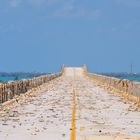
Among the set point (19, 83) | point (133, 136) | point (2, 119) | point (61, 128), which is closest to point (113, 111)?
point (2, 119)

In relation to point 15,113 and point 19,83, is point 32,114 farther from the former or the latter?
point 19,83

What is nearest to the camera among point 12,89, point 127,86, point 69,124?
point 69,124

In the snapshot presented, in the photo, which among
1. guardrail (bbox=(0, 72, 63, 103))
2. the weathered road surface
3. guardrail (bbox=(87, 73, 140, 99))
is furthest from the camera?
guardrail (bbox=(87, 73, 140, 99))

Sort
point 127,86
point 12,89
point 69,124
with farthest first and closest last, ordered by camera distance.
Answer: point 127,86 < point 12,89 < point 69,124

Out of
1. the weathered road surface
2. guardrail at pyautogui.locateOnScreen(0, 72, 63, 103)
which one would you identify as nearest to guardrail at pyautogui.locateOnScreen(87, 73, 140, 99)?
guardrail at pyautogui.locateOnScreen(0, 72, 63, 103)

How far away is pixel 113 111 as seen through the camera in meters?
32.6

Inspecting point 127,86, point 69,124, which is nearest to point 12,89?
point 127,86

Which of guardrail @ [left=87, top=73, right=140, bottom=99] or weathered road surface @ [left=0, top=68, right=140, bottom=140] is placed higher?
guardrail @ [left=87, top=73, right=140, bottom=99]

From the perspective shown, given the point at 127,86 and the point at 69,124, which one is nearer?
the point at 69,124

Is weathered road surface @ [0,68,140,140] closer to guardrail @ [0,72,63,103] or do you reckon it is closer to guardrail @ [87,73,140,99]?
guardrail @ [0,72,63,103]

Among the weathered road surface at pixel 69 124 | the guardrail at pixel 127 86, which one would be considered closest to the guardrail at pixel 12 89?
the weathered road surface at pixel 69 124

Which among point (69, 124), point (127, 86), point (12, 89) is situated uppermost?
point (127, 86)

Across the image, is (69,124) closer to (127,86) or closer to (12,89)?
(12,89)

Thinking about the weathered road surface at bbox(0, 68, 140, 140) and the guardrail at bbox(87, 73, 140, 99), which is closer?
the weathered road surface at bbox(0, 68, 140, 140)
